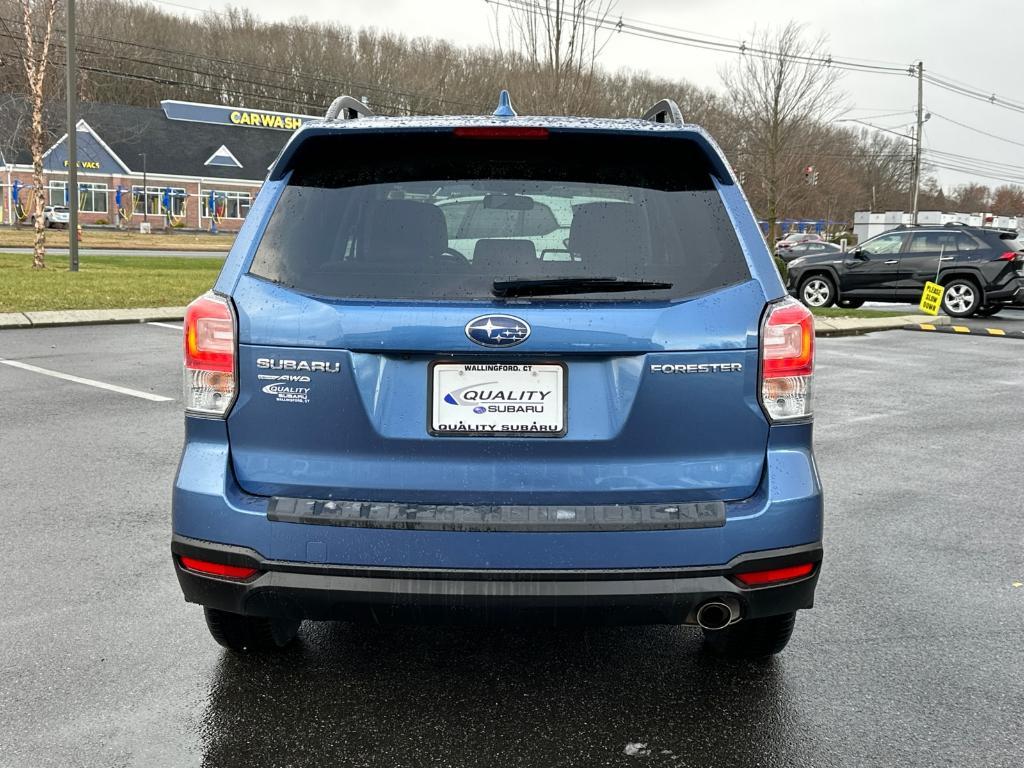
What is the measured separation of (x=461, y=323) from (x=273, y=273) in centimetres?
59

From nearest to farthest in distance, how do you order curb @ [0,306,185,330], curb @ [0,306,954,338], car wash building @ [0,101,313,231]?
1. curb @ [0,306,185,330]
2. curb @ [0,306,954,338]
3. car wash building @ [0,101,313,231]

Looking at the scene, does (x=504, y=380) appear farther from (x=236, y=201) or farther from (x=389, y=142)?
(x=236, y=201)

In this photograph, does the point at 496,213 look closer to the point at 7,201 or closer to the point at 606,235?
the point at 606,235

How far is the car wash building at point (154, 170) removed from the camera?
67062 mm

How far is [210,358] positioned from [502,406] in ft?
2.78

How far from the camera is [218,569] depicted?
2.79 m

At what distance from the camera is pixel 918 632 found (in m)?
3.84

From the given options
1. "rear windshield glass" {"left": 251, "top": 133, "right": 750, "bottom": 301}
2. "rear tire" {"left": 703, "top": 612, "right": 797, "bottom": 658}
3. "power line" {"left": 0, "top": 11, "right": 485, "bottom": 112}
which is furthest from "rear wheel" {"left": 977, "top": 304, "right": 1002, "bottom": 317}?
"power line" {"left": 0, "top": 11, "right": 485, "bottom": 112}

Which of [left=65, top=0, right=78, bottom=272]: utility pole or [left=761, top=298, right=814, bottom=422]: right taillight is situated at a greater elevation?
[left=65, top=0, right=78, bottom=272]: utility pole

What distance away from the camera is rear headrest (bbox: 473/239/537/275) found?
276cm

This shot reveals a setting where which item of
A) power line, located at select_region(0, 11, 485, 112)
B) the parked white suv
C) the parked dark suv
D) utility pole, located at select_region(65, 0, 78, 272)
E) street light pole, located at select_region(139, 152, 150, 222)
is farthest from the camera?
power line, located at select_region(0, 11, 485, 112)

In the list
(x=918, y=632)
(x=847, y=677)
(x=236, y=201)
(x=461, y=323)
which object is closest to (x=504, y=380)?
(x=461, y=323)

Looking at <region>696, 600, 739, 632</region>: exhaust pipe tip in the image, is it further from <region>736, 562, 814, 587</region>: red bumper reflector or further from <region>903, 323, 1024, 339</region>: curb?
<region>903, 323, 1024, 339</region>: curb

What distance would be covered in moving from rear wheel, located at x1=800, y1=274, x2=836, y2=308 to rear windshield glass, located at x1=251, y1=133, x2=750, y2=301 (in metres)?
19.8
